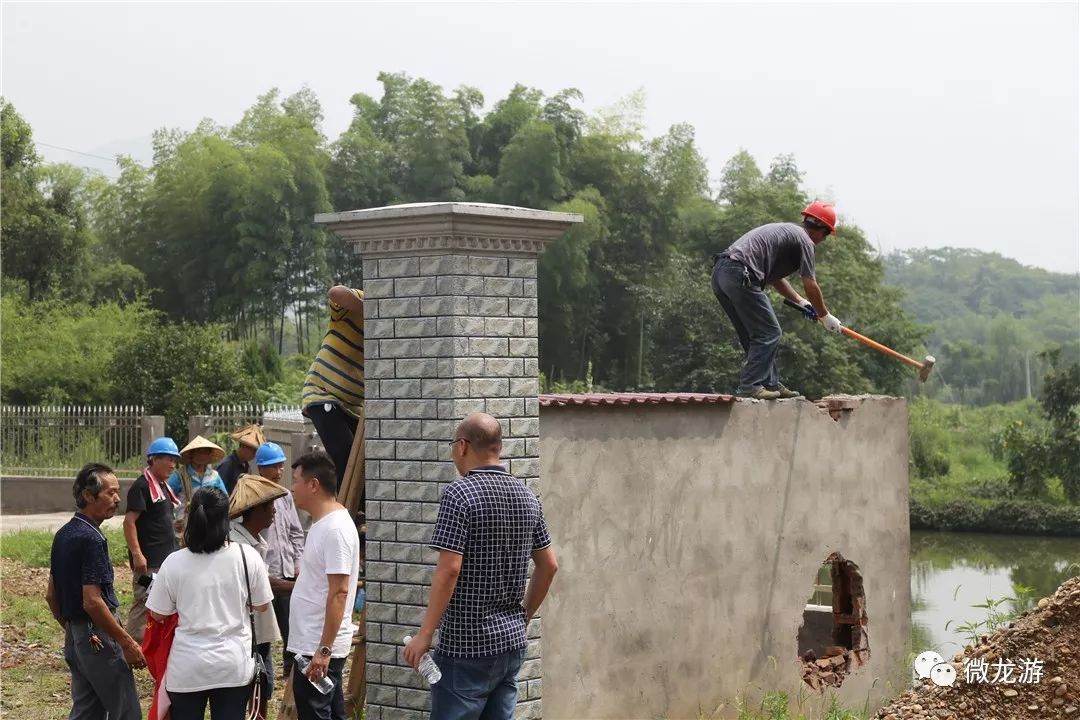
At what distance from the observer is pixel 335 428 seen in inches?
255

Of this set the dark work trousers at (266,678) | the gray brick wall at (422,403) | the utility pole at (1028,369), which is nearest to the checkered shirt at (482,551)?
the dark work trousers at (266,678)

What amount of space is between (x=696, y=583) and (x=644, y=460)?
2.71 ft

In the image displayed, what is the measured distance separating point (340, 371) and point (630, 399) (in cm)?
156

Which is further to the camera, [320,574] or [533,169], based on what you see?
[533,169]

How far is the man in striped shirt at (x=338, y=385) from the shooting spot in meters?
6.39

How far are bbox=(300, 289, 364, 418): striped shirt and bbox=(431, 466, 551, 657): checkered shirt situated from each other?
82.8 inches

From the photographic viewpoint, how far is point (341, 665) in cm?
514

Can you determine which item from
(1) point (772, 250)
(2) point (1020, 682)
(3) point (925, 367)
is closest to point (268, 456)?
(1) point (772, 250)

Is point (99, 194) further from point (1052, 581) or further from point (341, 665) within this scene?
point (341, 665)

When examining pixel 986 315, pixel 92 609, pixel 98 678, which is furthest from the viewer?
pixel 986 315

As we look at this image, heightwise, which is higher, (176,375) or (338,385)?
(176,375)

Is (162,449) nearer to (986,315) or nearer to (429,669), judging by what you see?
(429,669)

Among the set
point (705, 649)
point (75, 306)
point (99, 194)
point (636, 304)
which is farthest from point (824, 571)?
point (99, 194)

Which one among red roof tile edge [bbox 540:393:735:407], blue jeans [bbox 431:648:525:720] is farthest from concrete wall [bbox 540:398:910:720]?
blue jeans [bbox 431:648:525:720]
